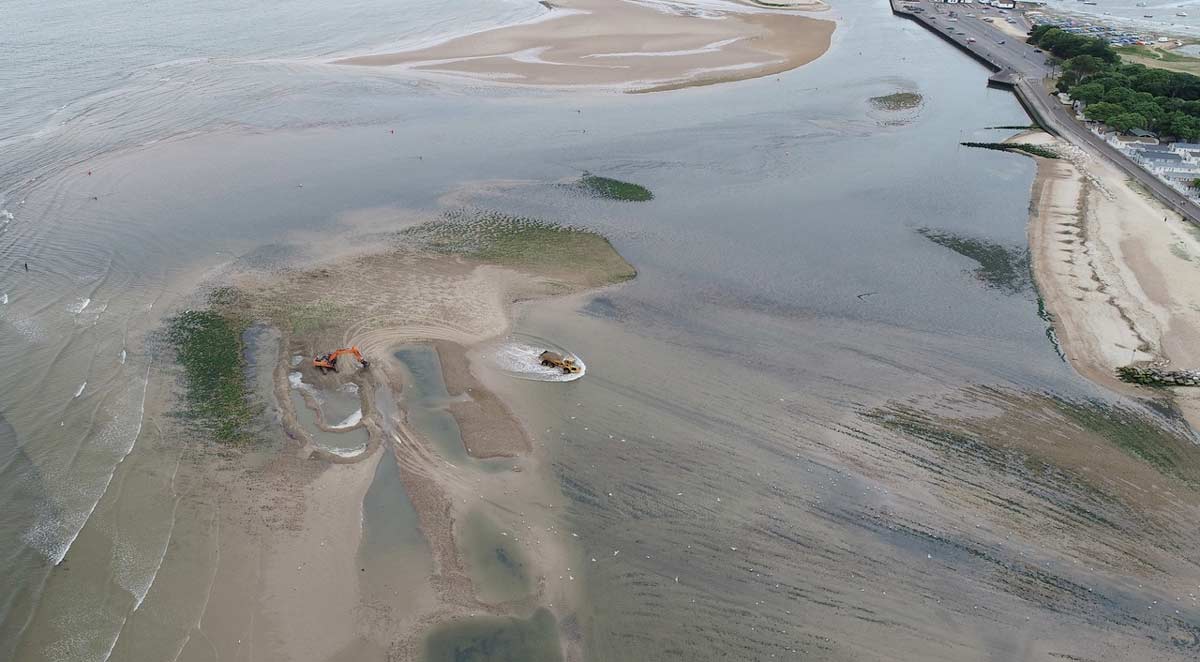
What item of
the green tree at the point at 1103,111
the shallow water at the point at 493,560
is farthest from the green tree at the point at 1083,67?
the shallow water at the point at 493,560

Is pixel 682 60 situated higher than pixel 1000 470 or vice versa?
pixel 682 60

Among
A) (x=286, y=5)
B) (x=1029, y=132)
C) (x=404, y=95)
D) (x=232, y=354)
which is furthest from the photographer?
(x=286, y=5)

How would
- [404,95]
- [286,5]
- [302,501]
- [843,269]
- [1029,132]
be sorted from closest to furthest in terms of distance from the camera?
[302,501] < [843,269] < [1029,132] < [404,95] < [286,5]

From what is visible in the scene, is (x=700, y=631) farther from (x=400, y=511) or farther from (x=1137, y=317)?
(x=1137, y=317)

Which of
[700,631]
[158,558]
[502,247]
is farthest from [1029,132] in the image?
[158,558]

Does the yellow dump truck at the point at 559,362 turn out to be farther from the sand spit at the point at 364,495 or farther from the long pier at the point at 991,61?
the long pier at the point at 991,61

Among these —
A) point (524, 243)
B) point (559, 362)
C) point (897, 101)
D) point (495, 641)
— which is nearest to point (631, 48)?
point (897, 101)
